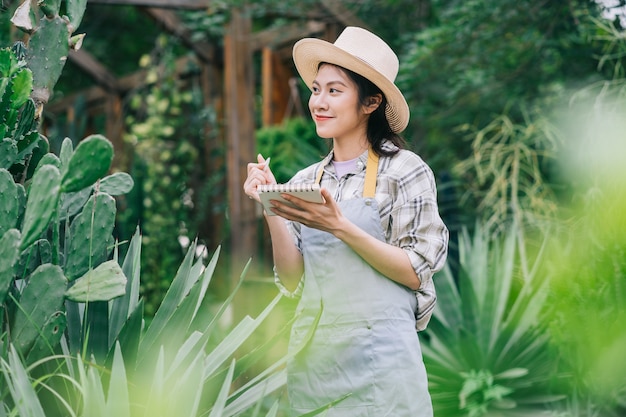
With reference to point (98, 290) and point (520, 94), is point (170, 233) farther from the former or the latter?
point (98, 290)

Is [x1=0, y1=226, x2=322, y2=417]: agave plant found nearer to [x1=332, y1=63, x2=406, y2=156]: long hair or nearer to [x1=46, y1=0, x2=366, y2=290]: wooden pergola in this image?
[x1=332, y1=63, x2=406, y2=156]: long hair

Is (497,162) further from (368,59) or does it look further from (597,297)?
(368,59)

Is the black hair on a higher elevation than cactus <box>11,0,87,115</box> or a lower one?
lower

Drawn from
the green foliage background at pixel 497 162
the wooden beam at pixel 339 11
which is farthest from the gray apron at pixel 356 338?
the wooden beam at pixel 339 11

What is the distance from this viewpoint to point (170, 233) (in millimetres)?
6391

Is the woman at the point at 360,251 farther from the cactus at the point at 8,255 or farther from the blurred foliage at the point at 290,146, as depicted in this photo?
the blurred foliage at the point at 290,146

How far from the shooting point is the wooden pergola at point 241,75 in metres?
5.75

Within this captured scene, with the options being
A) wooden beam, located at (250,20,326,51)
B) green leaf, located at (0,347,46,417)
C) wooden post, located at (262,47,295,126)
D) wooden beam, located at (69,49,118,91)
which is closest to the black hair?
green leaf, located at (0,347,46,417)

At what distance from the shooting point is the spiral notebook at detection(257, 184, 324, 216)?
194 centimetres

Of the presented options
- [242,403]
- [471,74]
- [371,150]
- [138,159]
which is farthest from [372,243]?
[138,159]

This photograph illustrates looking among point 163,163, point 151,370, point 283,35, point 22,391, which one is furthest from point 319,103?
point 163,163

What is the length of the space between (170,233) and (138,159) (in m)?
0.91

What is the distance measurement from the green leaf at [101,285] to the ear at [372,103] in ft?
2.58

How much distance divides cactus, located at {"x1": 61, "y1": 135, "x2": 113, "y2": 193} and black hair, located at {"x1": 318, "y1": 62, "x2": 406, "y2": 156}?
0.72m
